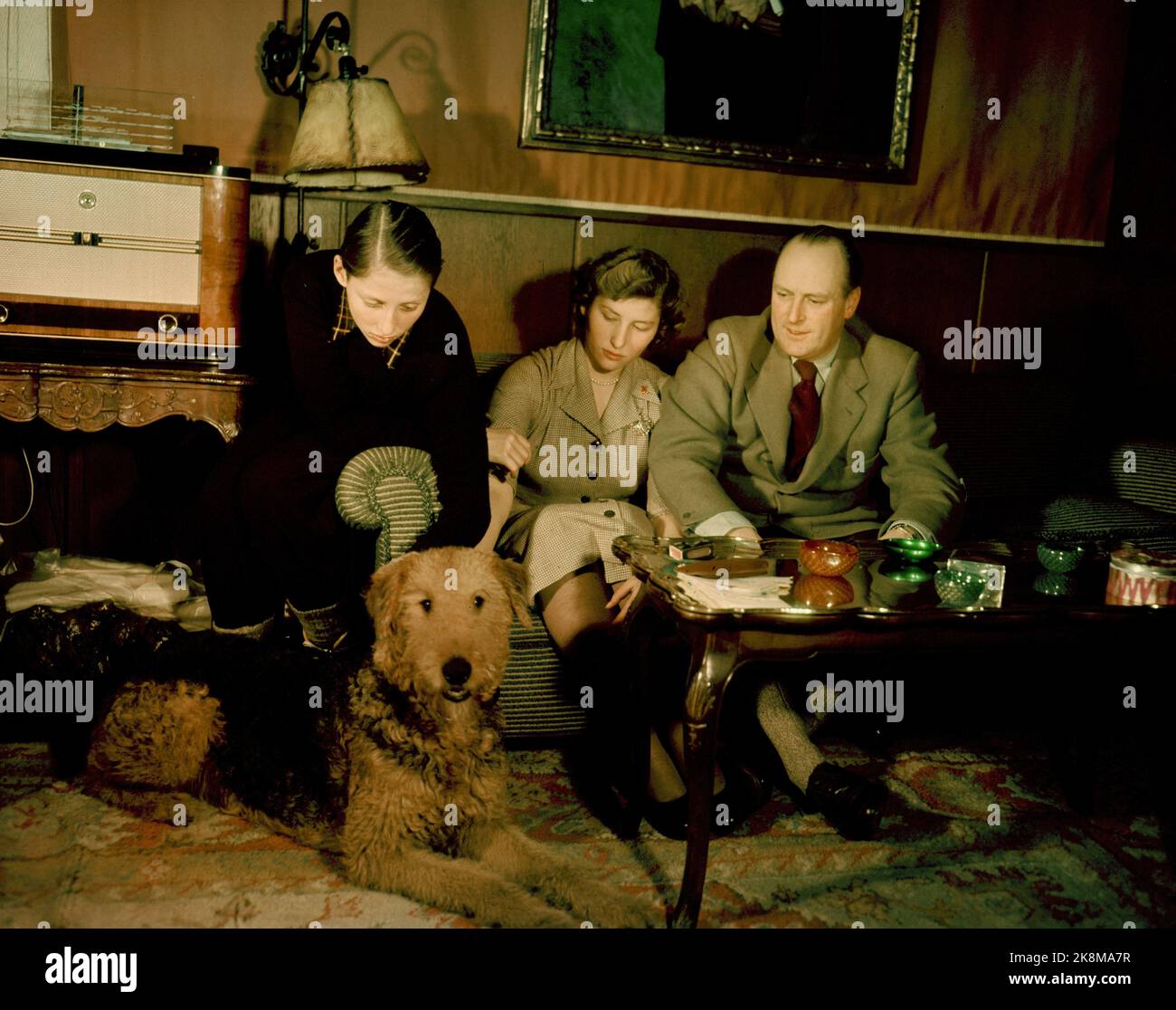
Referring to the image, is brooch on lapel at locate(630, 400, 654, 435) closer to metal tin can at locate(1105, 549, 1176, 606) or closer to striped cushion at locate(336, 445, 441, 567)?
striped cushion at locate(336, 445, 441, 567)

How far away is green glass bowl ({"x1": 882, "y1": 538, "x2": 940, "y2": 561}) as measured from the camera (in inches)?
90.0

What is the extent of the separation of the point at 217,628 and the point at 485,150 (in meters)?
1.89

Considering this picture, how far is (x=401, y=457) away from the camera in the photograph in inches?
93.4

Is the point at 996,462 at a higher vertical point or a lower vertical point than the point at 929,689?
higher

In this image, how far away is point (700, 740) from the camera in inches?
75.2

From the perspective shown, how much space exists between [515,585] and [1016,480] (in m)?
2.19

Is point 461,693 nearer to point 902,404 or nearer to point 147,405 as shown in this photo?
point 147,405

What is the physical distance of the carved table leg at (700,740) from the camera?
1894mm

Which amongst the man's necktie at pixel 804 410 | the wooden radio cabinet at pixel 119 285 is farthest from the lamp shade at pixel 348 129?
the man's necktie at pixel 804 410

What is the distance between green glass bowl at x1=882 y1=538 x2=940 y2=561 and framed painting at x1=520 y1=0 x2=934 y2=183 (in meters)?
1.92

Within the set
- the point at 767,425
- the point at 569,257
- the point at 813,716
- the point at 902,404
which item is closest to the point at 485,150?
the point at 569,257

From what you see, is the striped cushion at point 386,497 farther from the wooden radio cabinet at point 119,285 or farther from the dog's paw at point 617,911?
the dog's paw at point 617,911

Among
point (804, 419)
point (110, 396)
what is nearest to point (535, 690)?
point (804, 419)

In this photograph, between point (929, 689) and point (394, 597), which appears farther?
point (929, 689)
